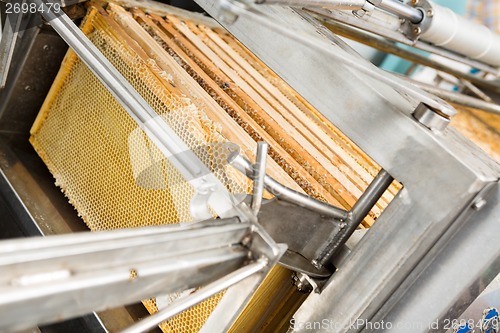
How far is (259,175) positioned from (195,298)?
8.8 inches

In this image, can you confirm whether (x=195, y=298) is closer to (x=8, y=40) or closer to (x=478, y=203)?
(x=478, y=203)

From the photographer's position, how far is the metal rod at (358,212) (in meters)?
0.94

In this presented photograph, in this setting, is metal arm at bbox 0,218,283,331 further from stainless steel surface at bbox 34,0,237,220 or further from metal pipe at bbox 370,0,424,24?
metal pipe at bbox 370,0,424,24

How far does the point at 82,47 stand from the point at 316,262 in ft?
2.49

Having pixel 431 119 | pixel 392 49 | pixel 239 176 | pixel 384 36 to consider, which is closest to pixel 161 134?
pixel 239 176

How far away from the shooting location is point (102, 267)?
2.10 ft

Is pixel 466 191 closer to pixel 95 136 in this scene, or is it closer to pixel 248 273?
pixel 248 273

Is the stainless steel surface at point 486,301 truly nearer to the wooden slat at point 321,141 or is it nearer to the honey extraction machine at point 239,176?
the honey extraction machine at point 239,176

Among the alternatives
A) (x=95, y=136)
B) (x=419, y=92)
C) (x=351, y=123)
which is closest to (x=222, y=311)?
(x=351, y=123)

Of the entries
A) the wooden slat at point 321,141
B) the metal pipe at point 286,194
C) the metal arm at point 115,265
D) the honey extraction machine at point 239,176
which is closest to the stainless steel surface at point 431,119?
the honey extraction machine at point 239,176

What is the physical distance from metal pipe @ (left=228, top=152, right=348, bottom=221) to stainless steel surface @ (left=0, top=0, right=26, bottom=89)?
41.1 inches

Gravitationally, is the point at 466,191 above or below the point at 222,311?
above

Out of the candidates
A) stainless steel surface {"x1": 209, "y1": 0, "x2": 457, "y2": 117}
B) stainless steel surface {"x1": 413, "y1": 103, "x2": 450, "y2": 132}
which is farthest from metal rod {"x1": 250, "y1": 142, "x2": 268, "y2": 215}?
stainless steel surface {"x1": 413, "y1": 103, "x2": 450, "y2": 132}

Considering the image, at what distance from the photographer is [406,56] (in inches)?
107
